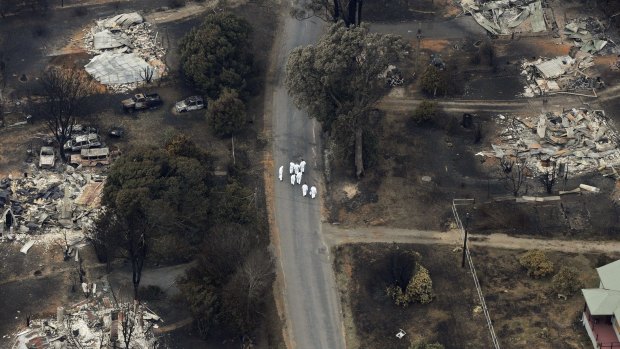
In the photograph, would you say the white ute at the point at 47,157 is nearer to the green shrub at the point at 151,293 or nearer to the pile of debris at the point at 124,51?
the pile of debris at the point at 124,51

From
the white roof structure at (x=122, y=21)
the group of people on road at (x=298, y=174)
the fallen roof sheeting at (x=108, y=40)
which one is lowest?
the group of people on road at (x=298, y=174)

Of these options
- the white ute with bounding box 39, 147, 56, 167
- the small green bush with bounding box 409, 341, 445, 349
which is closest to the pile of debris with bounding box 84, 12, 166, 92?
the white ute with bounding box 39, 147, 56, 167

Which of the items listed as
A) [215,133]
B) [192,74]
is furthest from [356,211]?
[192,74]

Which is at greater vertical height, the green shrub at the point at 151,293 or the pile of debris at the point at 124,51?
the pile of debris at the point at 124,51

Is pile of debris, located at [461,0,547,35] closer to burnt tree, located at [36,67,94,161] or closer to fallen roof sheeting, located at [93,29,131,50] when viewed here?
fallen roof sheeting, located at [93,29,131,50]

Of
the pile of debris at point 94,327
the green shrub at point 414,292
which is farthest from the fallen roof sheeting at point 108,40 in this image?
the green shrub at point 414,292

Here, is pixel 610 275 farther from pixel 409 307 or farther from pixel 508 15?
pixel 508 15

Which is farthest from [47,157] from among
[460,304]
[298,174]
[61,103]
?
[460,304]
